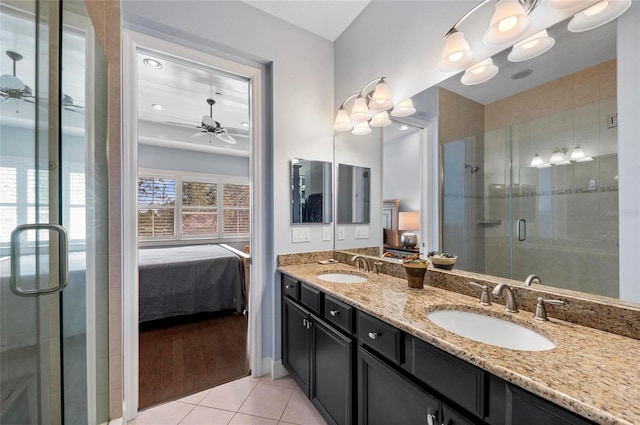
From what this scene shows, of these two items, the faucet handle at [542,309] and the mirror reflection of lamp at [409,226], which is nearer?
the faucet handle at [542,309]

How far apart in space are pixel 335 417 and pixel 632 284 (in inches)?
56.3

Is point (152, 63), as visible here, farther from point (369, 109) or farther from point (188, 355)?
point (188, 355)

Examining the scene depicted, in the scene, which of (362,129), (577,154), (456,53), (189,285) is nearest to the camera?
(577,154)

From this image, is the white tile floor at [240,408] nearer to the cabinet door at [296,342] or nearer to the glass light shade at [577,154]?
the cabinet door at [296,342]

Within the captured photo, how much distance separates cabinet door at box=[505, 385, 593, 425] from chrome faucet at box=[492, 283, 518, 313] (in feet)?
1.63

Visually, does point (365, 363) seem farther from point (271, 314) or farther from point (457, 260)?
point (271, 314)

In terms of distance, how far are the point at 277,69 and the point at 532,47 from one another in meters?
1.67

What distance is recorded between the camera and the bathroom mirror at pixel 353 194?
2.26m

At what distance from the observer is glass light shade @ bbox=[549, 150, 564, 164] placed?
1.12m

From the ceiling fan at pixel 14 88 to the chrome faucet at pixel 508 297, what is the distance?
198 cm

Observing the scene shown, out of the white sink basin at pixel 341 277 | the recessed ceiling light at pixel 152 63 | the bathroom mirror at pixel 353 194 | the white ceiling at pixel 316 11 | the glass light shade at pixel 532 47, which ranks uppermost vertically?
the white ceiling at pixel 316 11

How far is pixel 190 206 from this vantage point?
5.41 m

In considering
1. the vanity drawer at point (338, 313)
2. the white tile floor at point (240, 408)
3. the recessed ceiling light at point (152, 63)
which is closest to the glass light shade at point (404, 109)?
the vanity drawer at point (338, 313)

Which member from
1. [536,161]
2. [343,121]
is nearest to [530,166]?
[536,161]
